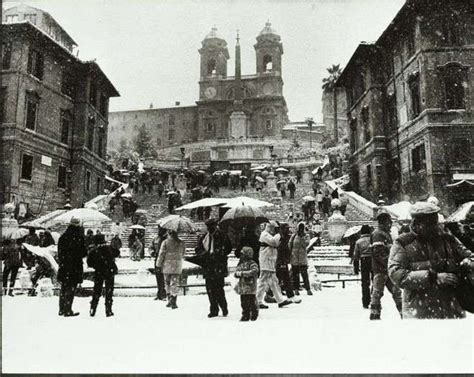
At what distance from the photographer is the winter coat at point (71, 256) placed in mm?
7238

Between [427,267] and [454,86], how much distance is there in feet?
66.2

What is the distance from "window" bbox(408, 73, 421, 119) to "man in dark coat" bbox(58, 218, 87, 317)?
20676 mm

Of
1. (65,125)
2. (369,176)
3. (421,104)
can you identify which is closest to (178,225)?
(421,104)

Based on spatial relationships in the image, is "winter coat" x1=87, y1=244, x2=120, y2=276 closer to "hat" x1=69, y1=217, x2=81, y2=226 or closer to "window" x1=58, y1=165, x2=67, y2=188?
"hat" x1=69, y1=217, x2=81, y2=226

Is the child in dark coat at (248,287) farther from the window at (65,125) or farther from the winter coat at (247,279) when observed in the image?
the window at (65,125)

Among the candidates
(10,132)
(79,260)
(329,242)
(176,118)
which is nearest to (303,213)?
(329,242)

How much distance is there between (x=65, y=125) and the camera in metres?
29.5

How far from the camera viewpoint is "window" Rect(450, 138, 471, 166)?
802 inches

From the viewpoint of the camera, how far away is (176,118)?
71188 mm

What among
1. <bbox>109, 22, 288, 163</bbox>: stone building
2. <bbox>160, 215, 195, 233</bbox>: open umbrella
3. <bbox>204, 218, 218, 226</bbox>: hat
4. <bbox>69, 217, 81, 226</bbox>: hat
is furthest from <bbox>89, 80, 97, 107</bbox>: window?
<bbox>204, 218, 218, 226</bbox>: hat

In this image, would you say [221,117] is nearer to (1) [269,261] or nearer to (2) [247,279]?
(1) [269,261]

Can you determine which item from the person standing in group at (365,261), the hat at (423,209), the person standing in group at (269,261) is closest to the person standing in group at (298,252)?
the person standing in group at (365,261)

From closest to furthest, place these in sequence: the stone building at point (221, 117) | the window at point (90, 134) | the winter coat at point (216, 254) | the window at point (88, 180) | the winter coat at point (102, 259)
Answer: the winter coat at point (216, 254), the winter coat at point (102, 259), the window at point (88, 180), the window at point (90, 134), the stone building at point (221, 117)

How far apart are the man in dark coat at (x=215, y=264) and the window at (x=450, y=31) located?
19475 millimetres
